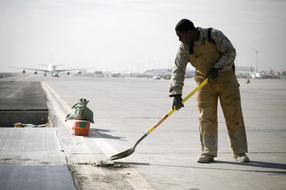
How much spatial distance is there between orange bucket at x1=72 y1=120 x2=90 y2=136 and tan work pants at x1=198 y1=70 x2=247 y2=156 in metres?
2.99

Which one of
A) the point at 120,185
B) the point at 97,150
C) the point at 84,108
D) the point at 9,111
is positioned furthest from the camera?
the point at 9,111

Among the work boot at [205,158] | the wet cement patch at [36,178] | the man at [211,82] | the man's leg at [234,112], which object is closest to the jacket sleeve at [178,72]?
the man at [211,82]

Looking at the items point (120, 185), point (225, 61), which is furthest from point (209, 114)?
point (120, 185)

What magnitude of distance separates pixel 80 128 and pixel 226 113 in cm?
330

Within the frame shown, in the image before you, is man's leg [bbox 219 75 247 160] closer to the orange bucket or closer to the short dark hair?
A: the short dark hair

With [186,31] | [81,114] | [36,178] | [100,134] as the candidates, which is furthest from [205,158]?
[81,114]

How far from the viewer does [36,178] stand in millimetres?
5289

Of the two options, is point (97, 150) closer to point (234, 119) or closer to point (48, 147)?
point (48, 147)

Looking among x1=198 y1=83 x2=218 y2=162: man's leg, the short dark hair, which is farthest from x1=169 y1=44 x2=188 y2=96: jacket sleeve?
the short dark hair

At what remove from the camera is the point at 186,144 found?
8.02 m

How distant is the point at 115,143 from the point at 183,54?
2312 millimetres

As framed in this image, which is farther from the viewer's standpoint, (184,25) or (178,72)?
(178,72)

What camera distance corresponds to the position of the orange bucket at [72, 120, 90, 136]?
891 cm

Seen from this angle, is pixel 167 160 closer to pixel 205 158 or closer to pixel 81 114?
pixel 205 158
